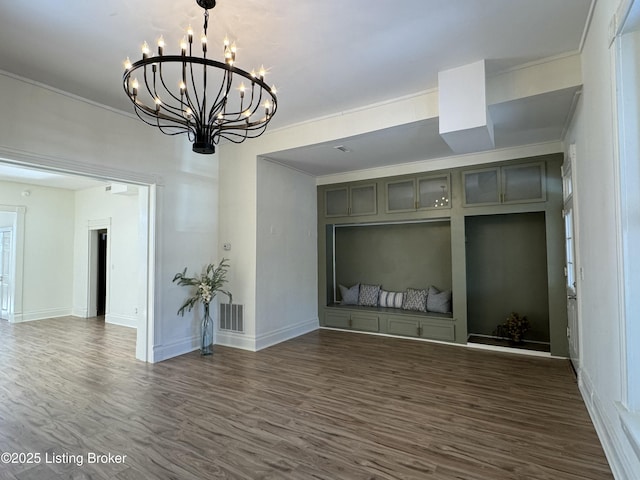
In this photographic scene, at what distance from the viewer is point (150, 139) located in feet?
14.4

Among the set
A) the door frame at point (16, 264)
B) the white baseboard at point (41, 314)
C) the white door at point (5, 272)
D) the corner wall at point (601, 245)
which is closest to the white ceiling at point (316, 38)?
the corner wall at point (601, 245)

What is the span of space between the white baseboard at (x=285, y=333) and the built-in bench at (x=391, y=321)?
251mm

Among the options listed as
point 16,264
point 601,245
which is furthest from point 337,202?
point 16,264

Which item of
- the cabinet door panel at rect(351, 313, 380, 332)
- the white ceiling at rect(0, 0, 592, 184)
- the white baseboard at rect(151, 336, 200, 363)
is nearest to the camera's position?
the white ceiling at rect(0, 0, 592, 184)

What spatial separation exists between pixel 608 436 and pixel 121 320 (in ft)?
25.0

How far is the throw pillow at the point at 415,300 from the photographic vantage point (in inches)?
218

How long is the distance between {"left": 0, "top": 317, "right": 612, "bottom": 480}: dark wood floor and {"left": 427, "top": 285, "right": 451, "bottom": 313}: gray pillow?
82cm

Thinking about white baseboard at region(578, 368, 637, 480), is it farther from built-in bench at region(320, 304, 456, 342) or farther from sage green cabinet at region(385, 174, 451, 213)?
sage green cabinet at region(385, 174, 451, 213)

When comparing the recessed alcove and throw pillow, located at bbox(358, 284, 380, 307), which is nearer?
the recessed alcove

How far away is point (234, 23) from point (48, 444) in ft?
11.3

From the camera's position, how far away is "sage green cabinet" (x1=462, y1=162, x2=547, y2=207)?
4543 millimetres

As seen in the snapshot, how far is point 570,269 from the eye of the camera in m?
4.04

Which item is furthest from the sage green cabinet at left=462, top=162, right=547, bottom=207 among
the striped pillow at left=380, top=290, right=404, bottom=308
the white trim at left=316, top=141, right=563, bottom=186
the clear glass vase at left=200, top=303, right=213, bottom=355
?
the clear glass vase at left=200, top=303, right=213, bottom=355

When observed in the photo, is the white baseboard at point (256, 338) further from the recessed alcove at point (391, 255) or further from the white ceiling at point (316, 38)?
the white ceiling at point (316, 38)
